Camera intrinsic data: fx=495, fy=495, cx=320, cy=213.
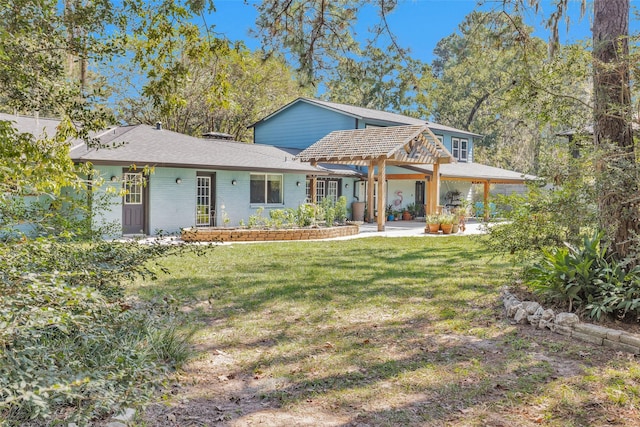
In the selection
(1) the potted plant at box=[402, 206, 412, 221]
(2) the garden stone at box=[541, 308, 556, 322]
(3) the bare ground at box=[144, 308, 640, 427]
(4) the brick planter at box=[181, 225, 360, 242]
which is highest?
(1) the potted plant at box=[402, 206, 412, 221]

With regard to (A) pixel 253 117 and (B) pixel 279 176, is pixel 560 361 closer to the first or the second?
(B) pixel 279 176

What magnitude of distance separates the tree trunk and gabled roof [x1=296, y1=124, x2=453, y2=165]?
37.5ft

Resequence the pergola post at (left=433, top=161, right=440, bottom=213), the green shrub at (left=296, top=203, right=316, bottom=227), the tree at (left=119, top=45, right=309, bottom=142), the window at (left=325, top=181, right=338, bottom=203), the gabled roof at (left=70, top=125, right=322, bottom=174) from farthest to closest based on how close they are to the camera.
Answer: the tree at (left=119, top=45, right=309, bottom=142)
the window at (left=325, top=181, right=338, bottom=203)
the pergola post at (left=433, top=161, right=440, bottom=213)
the green shrub at (left=296, top=203, right=316, bottom=227)
the gabled roof at (left=70, top=125, right=322, bottom=174)

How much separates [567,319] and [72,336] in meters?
4.96

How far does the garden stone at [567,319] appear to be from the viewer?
548 centimetres

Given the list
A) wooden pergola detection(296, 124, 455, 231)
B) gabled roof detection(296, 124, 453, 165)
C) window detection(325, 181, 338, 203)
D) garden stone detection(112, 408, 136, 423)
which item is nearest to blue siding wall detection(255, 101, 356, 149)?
window detection(325, 181, 338, 203)

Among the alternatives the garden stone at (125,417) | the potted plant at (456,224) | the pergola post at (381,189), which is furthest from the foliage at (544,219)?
the potted plant at (456,224)

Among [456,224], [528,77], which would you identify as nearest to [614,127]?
[528,77]

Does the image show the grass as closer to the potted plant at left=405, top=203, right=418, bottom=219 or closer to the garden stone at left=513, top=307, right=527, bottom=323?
the garden stone at left=513, top=307, right=527, bottom=323

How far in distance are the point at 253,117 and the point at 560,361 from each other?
2901 centimetres

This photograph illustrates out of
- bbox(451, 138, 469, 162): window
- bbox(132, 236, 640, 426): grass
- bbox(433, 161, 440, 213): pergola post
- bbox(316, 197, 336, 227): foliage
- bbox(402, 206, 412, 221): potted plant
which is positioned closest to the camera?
bbox(132, 236, 640, 426): grass

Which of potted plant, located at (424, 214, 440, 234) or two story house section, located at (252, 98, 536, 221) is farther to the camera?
two story house section, located at (252, 98, 536, 221)

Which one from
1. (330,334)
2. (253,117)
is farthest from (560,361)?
(253,117)

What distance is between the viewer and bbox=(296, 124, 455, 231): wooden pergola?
1808 centimetres
